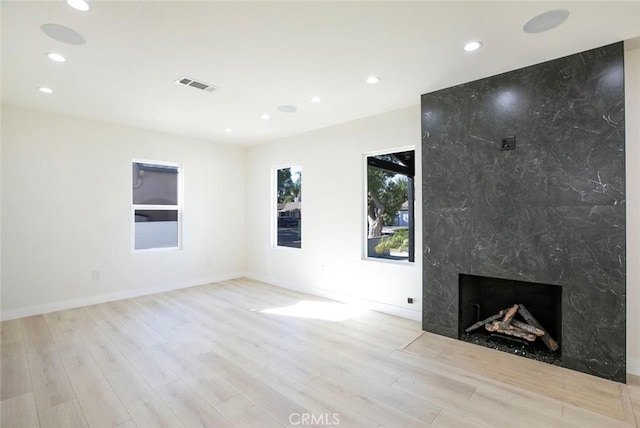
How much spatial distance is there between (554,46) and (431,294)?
2.50 meters

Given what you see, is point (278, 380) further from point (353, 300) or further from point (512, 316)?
point (512, 316)

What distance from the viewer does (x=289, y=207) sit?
5.52 m

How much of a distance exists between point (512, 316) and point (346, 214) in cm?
232

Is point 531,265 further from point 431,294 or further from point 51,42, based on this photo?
point 51,42

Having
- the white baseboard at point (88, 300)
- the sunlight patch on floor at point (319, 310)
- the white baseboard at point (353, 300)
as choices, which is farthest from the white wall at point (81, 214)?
the sunlight patch on floor at point (319, 310)

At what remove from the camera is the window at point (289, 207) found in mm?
5320

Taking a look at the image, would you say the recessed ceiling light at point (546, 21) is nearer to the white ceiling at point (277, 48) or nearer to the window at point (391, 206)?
the white ceiling at point (277, 48)

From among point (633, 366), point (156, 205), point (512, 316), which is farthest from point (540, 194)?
point (156, 205)

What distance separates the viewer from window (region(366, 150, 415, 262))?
401 cm

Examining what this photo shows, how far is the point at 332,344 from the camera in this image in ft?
10.1

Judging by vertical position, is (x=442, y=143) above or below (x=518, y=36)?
below

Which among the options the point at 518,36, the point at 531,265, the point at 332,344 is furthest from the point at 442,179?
the point at 332,344

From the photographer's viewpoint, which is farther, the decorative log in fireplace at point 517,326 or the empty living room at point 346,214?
the decorative log in fireplace at point 517,326
